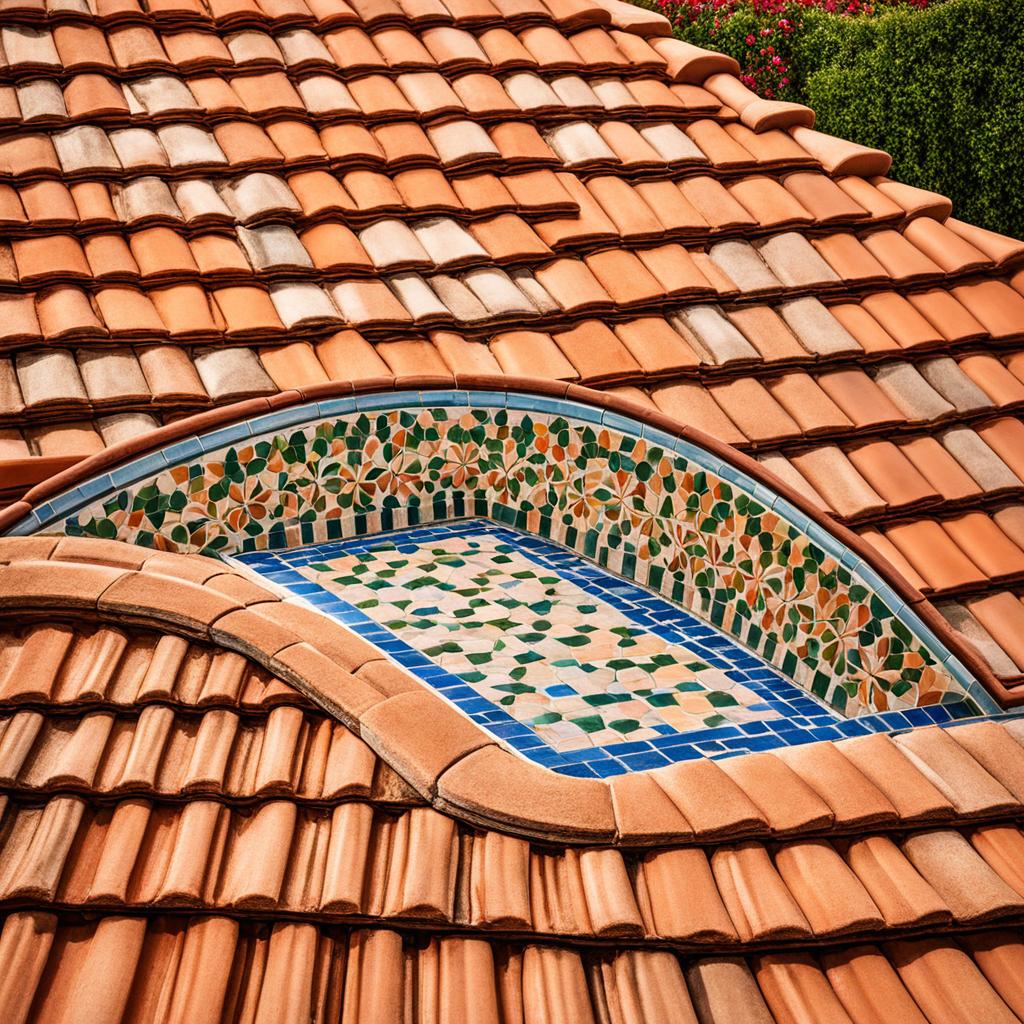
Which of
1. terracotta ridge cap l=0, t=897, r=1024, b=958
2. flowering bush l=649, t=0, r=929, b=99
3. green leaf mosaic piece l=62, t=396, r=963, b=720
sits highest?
terracotta ridge cap l=0, t=897, r=1024, b=958

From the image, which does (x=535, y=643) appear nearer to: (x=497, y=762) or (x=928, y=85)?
(x=497, y=762)

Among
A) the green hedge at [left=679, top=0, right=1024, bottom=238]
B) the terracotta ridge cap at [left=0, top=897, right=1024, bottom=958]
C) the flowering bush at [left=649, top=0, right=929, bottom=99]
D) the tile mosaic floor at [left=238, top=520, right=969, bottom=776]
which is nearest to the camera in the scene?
the terracotta ridge cap at [left=0, top=897, right=1024, bottom=958]

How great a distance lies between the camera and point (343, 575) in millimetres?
4426

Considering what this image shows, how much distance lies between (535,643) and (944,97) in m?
8.94

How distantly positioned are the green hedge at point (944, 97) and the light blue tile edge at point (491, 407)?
7718mm

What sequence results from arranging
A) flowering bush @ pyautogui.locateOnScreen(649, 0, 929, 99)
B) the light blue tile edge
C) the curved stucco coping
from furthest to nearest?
flowering bush @ pyautogui.locateOnScreen(649, 0, 929, 99) → the light blue tile edge → the curved stucco coping

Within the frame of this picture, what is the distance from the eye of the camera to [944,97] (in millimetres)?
10984

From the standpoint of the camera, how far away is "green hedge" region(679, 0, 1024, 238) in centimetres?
1059

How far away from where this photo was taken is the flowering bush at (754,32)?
42.0 ft

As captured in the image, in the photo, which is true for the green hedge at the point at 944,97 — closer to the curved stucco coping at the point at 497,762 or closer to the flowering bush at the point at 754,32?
the flowering bush at the point at 754,32

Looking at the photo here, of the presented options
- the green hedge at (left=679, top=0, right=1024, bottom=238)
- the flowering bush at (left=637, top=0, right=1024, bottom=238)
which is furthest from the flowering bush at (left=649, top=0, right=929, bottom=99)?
the green hedge at (left=679, top=0, right=1024, bottom=238)

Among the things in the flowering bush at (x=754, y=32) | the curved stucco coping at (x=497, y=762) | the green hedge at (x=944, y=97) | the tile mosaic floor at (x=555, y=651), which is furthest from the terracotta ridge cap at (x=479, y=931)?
the flowering bush at (x=754, y=32)

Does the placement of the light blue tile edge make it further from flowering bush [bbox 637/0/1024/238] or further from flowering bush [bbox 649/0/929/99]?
flowering bush [bbox 649/0/929/99]

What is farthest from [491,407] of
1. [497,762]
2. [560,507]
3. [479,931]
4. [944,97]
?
[944,97]
